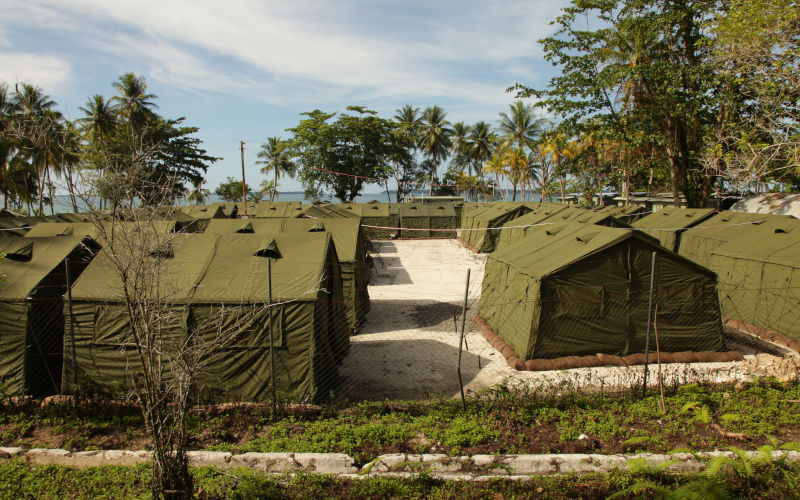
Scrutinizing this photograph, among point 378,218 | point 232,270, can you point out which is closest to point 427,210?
point 378,218

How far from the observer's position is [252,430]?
6656 millimetres

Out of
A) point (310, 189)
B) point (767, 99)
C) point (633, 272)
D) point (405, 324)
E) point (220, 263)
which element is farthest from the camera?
point (310, 189)

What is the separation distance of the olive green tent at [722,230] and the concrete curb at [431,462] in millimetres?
10266

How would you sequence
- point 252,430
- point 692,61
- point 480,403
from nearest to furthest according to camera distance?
point 252,430
point 480,403
point 692,61

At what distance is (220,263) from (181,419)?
4.70 m

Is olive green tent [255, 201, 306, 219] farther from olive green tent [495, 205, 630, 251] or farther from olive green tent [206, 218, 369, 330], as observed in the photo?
olive green tent [495, 205, 630, 251]

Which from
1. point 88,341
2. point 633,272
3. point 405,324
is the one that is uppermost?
point 633,272

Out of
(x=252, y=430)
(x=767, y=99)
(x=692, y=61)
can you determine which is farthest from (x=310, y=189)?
(x=252, y=430)

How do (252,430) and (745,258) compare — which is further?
(745,258)

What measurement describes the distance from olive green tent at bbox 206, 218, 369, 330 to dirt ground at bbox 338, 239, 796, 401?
25.1 inches

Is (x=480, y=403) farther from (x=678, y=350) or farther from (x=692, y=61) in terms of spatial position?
(x=692, y=61)

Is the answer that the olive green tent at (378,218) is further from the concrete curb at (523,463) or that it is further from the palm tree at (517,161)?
the concrete curb at (523,463)

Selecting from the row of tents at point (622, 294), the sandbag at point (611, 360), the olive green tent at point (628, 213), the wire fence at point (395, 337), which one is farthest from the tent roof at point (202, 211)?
the sandbag at point (611, 360)

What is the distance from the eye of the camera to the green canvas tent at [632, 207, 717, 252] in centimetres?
1742
